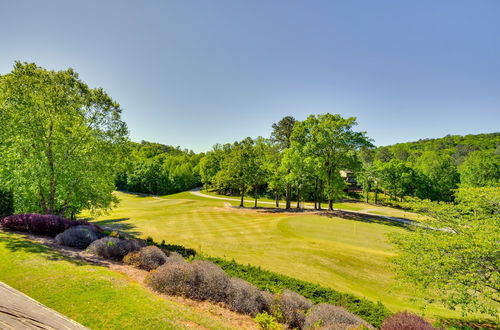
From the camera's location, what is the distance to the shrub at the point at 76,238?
14.4 metres

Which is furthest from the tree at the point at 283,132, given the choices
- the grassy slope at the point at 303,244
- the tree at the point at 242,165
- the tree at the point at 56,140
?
the tree at the point at 56,140

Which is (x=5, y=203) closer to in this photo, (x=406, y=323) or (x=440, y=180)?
(x=406, y=323)

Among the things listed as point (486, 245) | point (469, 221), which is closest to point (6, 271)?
point (486, 245)

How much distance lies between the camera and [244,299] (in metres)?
9.95

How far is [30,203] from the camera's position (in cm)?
2211

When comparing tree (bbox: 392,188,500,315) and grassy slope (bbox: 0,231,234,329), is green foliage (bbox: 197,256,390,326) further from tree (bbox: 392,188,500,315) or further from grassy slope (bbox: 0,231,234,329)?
grassy slope (bbox: 0,231,234,329)

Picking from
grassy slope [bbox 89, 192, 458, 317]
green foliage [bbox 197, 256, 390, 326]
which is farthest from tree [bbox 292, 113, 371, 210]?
green foliage [bbox 197, 256, 390, 326]

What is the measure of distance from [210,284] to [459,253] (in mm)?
11957

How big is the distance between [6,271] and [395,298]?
67.3 feet

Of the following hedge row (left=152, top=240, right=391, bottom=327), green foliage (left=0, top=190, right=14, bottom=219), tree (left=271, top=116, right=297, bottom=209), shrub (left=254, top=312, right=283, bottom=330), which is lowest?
hedge row (left=152, top=240, right=391, bottom=327)

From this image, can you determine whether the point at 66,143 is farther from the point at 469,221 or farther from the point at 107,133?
the point at 469,221

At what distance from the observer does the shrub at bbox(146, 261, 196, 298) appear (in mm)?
10195

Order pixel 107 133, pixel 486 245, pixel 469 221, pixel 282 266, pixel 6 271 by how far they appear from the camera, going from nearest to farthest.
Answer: pixel 6 271, pixel 486 245, pixel 469 221, pixel 282 266, pixel 107 133

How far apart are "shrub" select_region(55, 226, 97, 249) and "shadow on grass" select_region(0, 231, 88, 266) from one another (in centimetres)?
124
